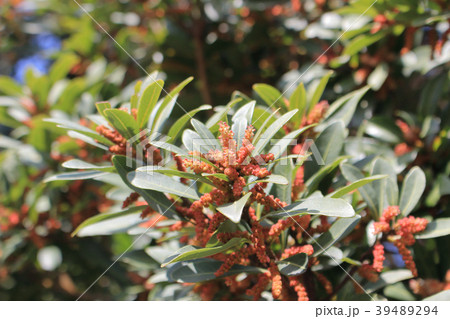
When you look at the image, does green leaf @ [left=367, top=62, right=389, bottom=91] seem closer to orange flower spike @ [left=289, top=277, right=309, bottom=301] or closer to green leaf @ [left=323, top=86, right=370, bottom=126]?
green leaf @ [left=323, top=86, right=370, bottom=126]

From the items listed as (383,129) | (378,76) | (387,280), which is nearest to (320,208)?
(387,280)

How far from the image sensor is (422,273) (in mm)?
1262

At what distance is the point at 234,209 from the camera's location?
790 mm

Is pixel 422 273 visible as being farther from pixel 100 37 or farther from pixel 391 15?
pixel 100 37

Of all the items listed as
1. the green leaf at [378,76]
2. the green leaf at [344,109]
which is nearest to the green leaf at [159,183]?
the green leaf at [344,109]

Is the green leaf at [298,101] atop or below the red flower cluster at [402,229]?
atop

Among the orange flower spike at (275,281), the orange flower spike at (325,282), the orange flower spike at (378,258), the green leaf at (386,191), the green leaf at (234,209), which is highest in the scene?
the green leaf at (234,209)

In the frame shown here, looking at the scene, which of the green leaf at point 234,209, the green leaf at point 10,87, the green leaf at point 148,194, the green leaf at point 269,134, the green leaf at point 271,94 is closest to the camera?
the green leaf at point 234,209

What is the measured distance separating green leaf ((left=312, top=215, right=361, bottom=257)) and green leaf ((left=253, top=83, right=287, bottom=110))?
397mm

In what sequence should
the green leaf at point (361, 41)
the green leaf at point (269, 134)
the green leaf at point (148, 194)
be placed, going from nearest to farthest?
the green leaf at point (269, 134)
the green leaf at point (148, 194)
the green leaf at point (361, 41)

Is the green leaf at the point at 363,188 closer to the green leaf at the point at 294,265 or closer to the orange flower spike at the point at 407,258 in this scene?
the orange flower spike at the point at 407,258

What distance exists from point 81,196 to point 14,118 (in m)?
0.52

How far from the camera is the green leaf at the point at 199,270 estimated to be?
3.26 ft

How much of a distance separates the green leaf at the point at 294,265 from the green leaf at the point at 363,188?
0.84ft
